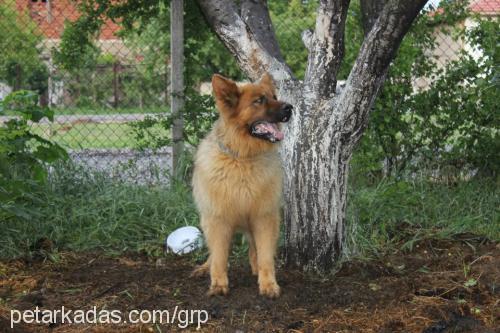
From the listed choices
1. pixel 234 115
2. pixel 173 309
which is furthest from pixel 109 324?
pixel 234 115

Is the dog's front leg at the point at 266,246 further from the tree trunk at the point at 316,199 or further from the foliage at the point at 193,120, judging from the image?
the foliage at the point at 193,120

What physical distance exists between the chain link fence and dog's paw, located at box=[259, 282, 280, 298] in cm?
307

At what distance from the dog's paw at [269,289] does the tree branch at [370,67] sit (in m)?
1.20

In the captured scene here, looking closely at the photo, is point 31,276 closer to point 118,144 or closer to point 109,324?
point 109,324

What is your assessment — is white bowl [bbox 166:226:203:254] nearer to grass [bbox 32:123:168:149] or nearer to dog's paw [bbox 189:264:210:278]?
dog's paw [bbox 189:264:210:278]

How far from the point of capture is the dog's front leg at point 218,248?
4.55m

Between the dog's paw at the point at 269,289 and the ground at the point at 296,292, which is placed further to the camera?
the dog's paw at the point at 269,289

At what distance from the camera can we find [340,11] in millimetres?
4668

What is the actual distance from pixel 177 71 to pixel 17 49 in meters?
7.27

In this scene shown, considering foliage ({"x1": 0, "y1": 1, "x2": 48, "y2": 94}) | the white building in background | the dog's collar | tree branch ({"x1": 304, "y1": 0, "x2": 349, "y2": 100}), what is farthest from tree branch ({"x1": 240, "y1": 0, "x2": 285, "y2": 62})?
A: foliage ({"x1": 0, "y1": 1, "x2": 48, "y2": 94})

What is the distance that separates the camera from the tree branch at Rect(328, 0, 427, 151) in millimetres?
4277

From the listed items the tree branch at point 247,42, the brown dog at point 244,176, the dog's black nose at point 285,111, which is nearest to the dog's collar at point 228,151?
the brown dog at point 244,176

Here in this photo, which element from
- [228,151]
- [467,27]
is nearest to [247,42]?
[228,151]

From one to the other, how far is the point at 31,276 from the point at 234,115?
2.02 meters
